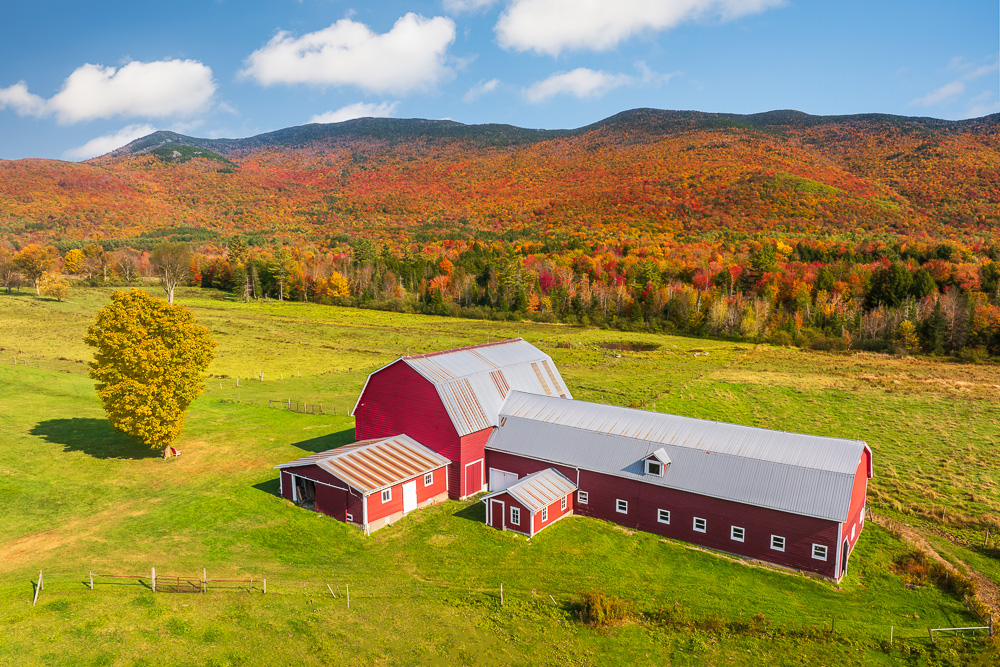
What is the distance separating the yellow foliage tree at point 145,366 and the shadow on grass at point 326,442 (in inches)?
300

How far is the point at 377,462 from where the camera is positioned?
2891cm

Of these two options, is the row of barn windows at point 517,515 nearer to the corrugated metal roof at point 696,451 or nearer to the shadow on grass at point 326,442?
the corrugated metal roof at point 696,451

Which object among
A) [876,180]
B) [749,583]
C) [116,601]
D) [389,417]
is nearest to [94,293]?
[389,417]

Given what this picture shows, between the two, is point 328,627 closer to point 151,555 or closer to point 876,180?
point 151,555

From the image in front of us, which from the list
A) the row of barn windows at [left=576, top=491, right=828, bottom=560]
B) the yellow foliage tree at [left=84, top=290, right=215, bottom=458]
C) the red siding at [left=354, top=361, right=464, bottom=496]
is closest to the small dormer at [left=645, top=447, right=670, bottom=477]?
the row of barn windows at [left=576, top=491, right=828, bottom=560]

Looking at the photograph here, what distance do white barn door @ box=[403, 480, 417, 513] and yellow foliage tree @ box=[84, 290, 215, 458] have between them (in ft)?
52.4

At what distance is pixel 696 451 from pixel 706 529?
11.5ft

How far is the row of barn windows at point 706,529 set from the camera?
2319cm

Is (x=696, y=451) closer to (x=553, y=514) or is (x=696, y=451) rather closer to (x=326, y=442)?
(x=553, y=514)

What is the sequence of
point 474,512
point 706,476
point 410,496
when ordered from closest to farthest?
point 706,476 → point 410,496 → point 474,512

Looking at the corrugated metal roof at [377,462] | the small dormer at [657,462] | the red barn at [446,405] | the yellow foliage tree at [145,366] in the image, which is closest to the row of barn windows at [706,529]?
the small dormer at [657,462]

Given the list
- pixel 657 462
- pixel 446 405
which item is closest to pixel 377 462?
pixel 446 405

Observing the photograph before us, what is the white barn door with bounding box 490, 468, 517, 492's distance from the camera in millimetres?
31416

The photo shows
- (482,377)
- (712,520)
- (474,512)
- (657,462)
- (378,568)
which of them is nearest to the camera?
(378,568)
